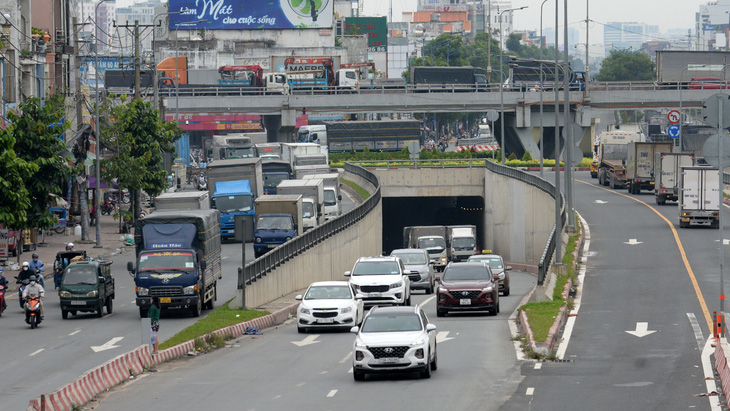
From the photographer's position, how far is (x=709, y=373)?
870 inches

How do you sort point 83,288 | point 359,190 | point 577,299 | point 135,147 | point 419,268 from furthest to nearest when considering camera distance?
1. point 359,190
2. point 135,147
3. point 419,268
4. point 577,299
5. point 83,288

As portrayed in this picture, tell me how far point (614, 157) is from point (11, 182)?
175 feet

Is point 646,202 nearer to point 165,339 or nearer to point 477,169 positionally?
point 477,169

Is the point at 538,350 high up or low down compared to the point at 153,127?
down

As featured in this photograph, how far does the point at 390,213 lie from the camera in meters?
96.3

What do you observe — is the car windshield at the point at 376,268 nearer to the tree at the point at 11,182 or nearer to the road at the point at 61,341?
the road at the point at 61,341

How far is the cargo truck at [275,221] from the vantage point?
52.3 metres

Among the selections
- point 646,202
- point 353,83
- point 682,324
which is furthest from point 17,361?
point 353,83

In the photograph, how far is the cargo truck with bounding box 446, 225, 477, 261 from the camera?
62406 mm

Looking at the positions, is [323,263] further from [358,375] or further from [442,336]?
[358,375]

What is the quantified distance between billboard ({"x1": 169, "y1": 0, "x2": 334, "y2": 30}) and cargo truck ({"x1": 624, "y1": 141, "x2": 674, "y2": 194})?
2848 inches

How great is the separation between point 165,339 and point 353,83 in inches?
3143

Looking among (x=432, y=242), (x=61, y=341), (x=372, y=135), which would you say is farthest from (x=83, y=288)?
(x=372, y=135)

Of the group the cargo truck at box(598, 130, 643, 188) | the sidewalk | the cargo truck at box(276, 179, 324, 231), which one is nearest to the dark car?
the sidewalk
